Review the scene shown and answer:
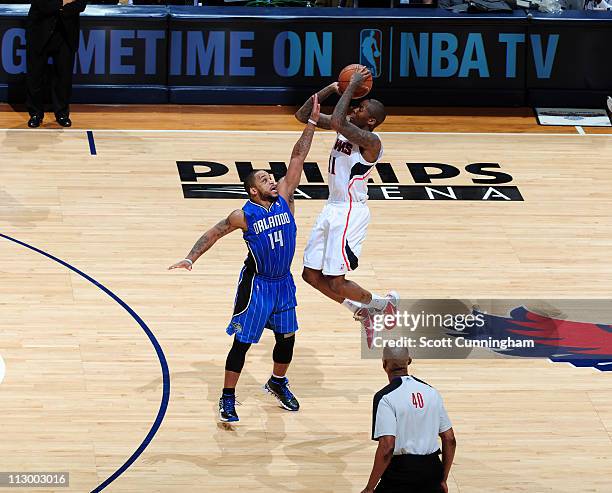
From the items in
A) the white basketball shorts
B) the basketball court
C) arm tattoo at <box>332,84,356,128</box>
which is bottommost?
the basketball court

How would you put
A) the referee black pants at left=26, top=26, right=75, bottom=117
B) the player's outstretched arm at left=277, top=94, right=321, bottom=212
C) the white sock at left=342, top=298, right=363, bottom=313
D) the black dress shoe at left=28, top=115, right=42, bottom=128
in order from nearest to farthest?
the player's outstretched arm at left=277, top=94, right=321, bottom=212 → the white sock at left=342, top=298, right=363, bottom=313 → the referee black pants at left=26, top=26, right=75, bottom=117 → the black dress shoe at left=28, top=115, right=42, bottom=128

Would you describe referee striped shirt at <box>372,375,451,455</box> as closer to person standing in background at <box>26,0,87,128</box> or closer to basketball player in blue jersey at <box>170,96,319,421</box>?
basketball player in blue jersey at <box>170,96,319,421</box>

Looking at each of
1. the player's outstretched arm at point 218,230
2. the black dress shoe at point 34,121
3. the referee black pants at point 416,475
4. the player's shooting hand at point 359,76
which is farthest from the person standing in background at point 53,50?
the referee black pants at point 416,475

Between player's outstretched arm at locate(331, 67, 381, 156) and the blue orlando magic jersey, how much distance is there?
3.05ft

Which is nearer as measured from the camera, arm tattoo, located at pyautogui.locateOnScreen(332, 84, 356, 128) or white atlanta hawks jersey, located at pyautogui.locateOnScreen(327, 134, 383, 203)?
arm tattoo, located at pyautogui.locateOnScreen(332, 84, 356, 128)

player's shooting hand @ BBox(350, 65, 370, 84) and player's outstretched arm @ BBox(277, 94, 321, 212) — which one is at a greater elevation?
player's shooting hand @ BBox(350, 65, 370, 84)

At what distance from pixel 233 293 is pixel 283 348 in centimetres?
245

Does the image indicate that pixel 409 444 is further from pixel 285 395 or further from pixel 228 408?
pixel 285 395

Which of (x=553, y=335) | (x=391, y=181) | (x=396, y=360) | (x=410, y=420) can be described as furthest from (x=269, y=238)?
(x=391, y=181)

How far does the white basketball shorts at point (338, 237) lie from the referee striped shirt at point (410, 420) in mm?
3272

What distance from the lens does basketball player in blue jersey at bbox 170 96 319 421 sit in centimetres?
1083

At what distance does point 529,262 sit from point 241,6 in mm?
6814

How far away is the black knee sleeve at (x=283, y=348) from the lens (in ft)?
36.3

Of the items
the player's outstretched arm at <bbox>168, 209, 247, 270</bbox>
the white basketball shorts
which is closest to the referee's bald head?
the player's outstretched arm at <bbox>168, 209, 247, 270</bbox>
